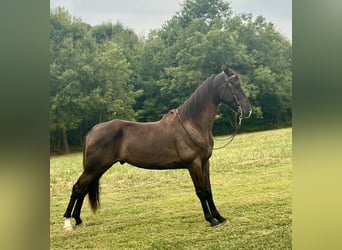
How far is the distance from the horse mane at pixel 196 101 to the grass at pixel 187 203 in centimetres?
25

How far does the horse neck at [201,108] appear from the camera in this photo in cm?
244

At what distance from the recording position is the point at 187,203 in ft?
7.95

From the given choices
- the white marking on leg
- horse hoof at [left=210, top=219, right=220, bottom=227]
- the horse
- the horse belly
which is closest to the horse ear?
the horse

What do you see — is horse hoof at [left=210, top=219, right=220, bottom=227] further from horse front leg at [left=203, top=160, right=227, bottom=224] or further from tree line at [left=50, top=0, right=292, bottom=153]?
tree line at [left=50, top=0, right=292, bottom=153]

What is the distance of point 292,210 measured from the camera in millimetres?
2518

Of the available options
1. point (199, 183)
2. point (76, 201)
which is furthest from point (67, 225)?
point (199, 183)

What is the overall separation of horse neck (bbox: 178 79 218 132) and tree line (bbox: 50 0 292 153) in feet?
0.11

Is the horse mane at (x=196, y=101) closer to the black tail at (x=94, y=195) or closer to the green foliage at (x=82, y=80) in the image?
the green foliage at (x=82, y=80)

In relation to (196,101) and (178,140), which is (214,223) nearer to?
(178,140)

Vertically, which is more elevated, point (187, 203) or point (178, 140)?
point (178, 140)

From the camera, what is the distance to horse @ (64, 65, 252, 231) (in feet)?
7.88

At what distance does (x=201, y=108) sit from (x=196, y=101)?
0.16 ft

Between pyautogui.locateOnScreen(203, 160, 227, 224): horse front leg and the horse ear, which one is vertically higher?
the horse ear
